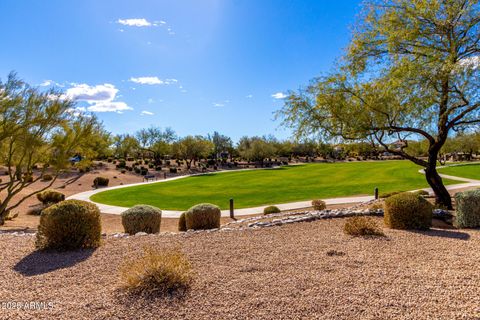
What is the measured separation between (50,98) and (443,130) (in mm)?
21984

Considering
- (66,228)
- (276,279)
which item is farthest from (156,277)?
(66,228)

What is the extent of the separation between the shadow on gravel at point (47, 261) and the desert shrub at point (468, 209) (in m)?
12.0

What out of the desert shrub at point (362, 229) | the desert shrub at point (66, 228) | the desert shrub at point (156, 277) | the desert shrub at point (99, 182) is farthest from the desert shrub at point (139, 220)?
the desert shrub at point (99, 182)

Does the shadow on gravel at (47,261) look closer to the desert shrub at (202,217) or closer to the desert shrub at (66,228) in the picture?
the desert shrub at (66,228)

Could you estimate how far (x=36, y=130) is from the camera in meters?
19.0

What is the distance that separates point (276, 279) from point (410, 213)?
633cm

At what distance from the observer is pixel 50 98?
19156 millimetres

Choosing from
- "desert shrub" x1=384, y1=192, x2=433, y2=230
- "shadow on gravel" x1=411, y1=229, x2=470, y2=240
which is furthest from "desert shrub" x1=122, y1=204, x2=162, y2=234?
"shadow on gravel" x1=411, y1=229, x2=470, y2=240

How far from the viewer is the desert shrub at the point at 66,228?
27.3 ft

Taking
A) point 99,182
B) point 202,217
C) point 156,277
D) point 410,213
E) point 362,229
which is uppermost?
point 410,213

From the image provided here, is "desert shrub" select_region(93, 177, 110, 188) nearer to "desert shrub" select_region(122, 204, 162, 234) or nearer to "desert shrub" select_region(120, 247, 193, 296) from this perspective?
"desert shrub" select_region(122, 204, 162, 234)

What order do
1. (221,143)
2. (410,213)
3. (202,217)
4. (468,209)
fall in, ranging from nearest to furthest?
(410,213) → (468,209) → (202,217) → (221,143)

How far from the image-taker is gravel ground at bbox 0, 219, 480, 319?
475cm

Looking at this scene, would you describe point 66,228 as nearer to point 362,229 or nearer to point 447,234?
point 362,229
